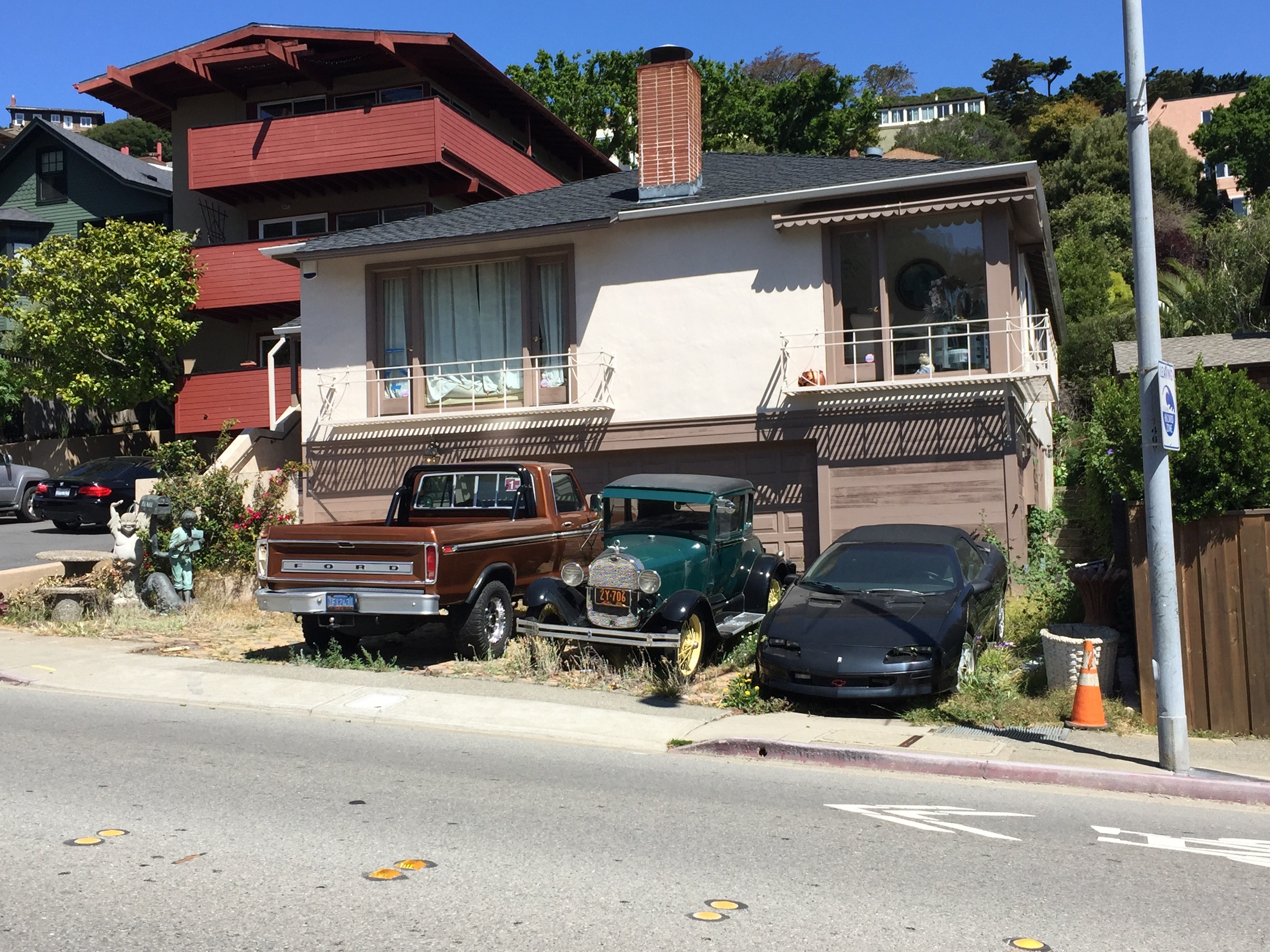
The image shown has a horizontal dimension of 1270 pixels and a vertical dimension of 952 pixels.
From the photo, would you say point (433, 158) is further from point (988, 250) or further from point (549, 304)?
point (988, 250)

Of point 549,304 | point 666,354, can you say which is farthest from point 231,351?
point 666,354

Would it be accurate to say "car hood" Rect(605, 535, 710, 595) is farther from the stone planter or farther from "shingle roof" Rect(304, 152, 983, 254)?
"shingle roof" Rect(304, 152, 983, 254)

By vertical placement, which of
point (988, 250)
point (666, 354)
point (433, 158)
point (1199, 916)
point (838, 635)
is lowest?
point (1199, 916)

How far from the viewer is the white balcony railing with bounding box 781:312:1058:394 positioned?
15898 millimetres

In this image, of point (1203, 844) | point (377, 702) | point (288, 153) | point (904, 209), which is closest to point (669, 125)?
point (904, 209)

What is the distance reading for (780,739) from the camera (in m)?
9.03

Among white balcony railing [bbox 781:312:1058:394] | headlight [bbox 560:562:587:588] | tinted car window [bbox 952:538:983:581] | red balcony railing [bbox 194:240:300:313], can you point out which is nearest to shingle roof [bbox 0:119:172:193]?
red balcony railing [bbox 194:240:300:313]

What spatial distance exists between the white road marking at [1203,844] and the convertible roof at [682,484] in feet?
20.0

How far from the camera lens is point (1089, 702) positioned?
9250 millimetres

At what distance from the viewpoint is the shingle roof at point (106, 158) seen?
32.9 metres

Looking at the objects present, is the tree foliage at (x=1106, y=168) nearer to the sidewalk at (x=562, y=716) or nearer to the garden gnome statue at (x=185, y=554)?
the garden gnome statue at (x=185, y=554)

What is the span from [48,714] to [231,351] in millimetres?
20178

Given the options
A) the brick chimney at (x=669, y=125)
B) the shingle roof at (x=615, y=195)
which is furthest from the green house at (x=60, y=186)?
the brick chimney at (x=669, y=125)

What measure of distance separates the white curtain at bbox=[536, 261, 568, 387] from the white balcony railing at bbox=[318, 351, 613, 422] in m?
0.02
